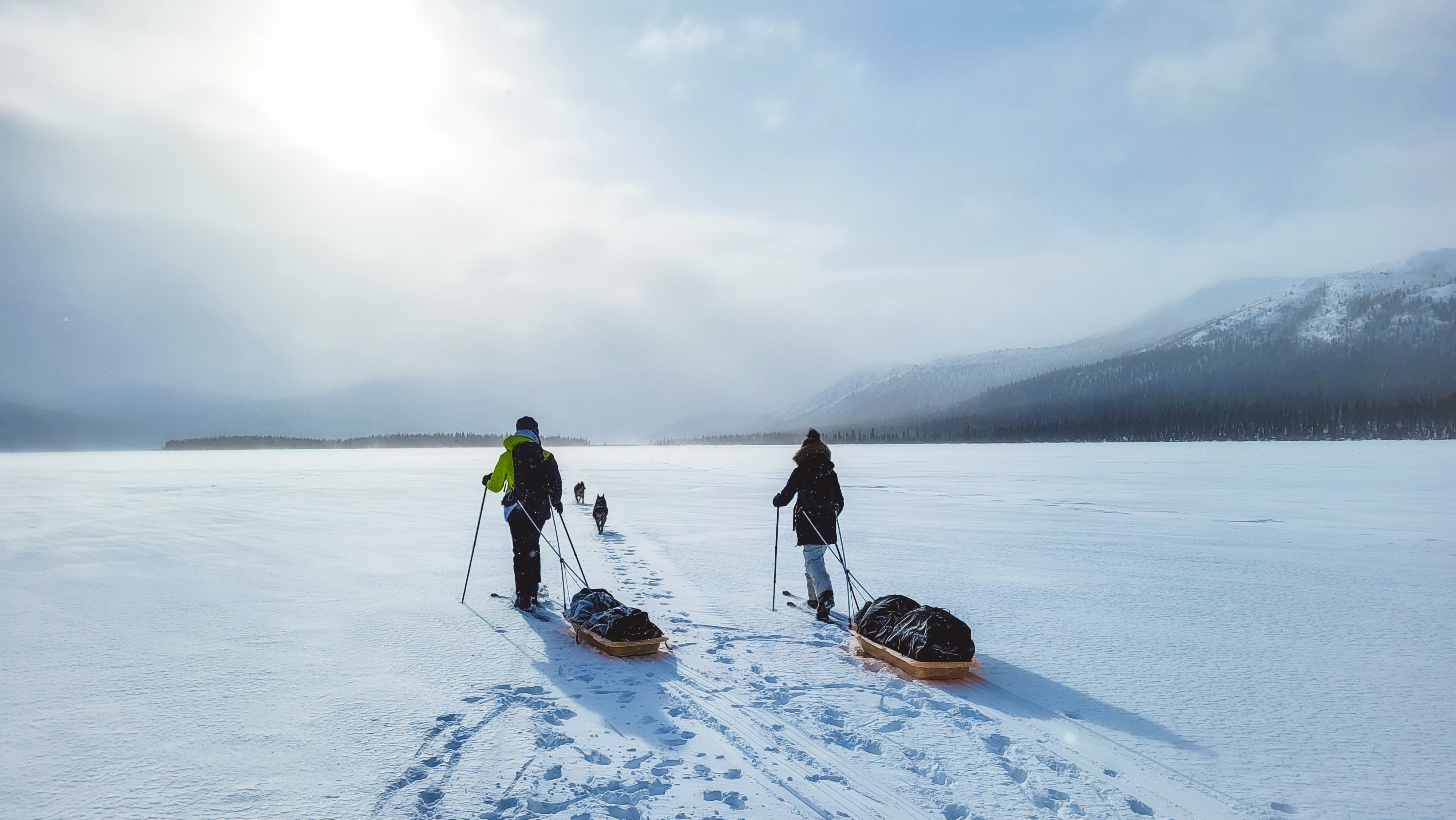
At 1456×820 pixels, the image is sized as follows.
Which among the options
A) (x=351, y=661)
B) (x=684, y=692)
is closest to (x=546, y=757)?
(x=684, y=692)

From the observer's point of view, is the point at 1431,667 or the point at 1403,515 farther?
the point at 1403,515

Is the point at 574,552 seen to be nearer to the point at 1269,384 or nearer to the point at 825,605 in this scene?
the point at 825,605

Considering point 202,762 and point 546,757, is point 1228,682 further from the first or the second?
point 202,762

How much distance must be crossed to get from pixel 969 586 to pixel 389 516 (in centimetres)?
1355

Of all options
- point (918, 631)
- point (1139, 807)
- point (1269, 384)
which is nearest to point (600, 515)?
point (918, 631)

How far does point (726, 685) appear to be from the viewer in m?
5.12

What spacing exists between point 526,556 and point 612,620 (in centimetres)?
208

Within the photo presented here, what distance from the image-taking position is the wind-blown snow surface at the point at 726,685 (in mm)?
3551

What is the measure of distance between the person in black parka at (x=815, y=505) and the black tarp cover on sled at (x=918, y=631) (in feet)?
4.47

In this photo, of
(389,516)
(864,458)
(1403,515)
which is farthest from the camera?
(864,458)

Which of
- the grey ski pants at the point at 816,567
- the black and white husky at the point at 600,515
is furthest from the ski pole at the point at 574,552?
the grey ski pants at the point at 816,567

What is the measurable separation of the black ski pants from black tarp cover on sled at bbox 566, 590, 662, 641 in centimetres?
127

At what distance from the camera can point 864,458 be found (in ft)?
198

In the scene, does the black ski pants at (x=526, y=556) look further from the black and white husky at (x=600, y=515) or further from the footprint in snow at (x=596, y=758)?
the black and white husky at (x=600, y=515)
